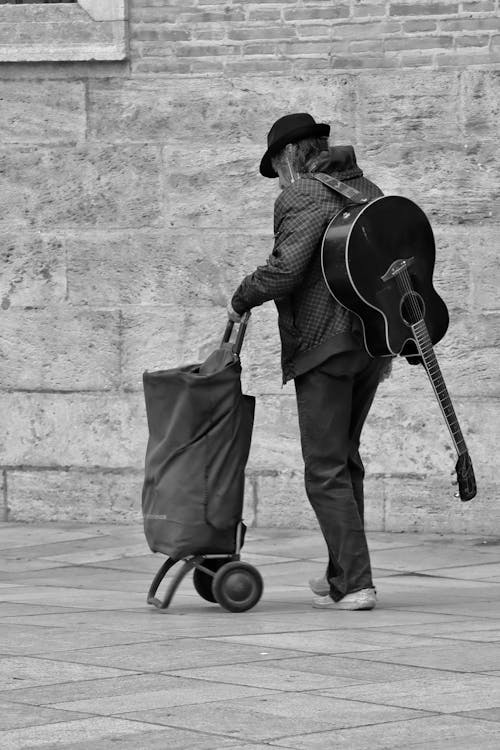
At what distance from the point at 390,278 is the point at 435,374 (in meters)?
0.41

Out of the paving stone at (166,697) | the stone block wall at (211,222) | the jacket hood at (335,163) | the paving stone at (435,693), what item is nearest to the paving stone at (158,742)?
the paving stone at (166,697)

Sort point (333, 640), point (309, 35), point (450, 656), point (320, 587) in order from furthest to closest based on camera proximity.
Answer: point (309, 35) < point (320, 587) < point (333, 640) < point (450, 656)

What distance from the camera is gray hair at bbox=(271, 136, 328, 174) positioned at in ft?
21.5

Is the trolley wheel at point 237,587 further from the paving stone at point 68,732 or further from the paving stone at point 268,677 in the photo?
the paving stone at point 68,732

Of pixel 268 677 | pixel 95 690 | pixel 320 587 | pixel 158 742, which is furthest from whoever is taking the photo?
pixel 320 587

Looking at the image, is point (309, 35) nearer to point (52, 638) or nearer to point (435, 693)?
point (52, 638)

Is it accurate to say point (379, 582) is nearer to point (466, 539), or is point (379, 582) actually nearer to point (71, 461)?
point (466, 539)

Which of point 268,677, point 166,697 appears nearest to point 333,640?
point 268,677

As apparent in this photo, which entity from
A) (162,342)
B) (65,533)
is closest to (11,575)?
(65,533)

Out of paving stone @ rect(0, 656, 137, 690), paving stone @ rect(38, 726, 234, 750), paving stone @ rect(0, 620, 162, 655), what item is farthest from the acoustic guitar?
paving stone @ rect(38, 726, 234, 750)

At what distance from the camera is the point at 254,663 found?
16.8 ft

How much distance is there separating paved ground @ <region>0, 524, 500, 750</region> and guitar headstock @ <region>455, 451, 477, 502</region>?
17.4 inches

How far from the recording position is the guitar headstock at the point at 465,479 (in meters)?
6.32

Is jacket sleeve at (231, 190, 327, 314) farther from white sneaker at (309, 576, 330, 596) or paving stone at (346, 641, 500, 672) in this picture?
paving stone at (346, 641, 500, 672)
